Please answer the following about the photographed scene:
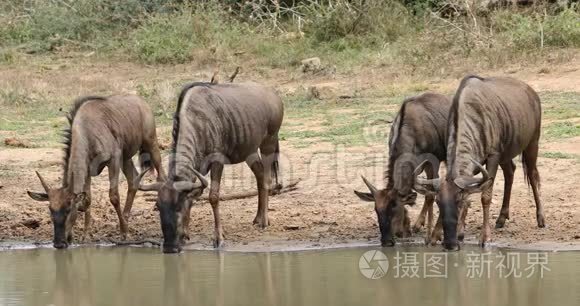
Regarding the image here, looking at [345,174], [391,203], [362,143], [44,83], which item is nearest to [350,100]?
[362,143]

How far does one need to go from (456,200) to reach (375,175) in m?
3.04

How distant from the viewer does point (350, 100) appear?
54.1 feet

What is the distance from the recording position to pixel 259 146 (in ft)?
37.5

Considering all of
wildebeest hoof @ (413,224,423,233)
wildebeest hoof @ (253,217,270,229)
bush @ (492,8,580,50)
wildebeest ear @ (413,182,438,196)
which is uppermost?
bush @ (492,8,580,50)

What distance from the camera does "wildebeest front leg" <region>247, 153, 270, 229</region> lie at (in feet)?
36.6

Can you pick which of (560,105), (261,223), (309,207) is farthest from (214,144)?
(560,105)

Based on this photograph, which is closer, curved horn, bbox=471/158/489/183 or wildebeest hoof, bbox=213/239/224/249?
curved horn, bbox=471/158/489/183

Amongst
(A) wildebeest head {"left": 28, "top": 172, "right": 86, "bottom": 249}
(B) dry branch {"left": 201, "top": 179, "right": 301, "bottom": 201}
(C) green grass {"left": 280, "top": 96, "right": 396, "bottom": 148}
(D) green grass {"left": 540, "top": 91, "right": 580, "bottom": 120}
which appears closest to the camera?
(A) wildebeest head {"left": 28, "top": 172, "right": 86, "bottom": 249}

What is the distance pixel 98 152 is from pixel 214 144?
1.12 metres

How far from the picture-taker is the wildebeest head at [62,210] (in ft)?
33.6

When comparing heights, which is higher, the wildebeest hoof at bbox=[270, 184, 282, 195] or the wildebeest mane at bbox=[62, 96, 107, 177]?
the wildebeest mane at bbox=[62, 96, 107, 177]

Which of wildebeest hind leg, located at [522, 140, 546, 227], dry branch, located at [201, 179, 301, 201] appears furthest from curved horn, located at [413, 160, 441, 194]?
dry branch, located at [201, 179, 301, 201]

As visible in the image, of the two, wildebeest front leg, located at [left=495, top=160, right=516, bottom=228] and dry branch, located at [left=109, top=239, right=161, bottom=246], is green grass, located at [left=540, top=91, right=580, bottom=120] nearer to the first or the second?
wildebeest front leg, located at [left=495, top=160, right=516, bottom=228]

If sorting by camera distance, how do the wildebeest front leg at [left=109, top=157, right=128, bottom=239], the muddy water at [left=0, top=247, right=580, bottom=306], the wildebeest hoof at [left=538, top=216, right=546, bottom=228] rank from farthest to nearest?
the wildebeest front leg at [left=109, top=157, right=128, bottom=239], the wildebeest hoof at [left=538, top=216, right=546, bottom=228], the muddy water at [left=0, top=247, right=580, bottom=306]
